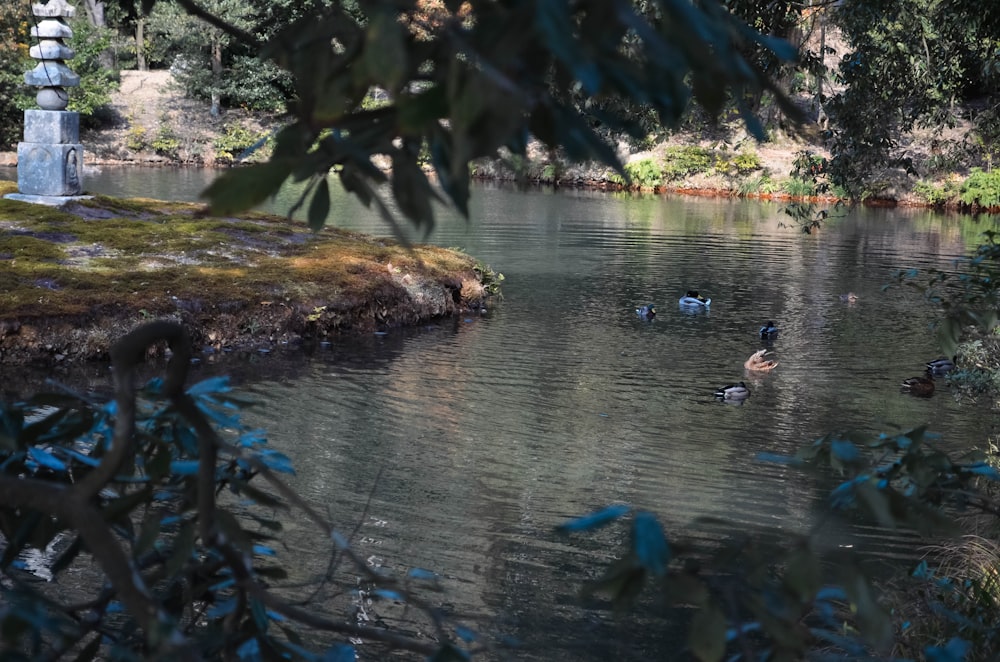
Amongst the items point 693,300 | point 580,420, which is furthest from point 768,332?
point 580,420

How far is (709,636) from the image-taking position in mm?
1588

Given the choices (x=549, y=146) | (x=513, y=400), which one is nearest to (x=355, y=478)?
(x=513, y=400)

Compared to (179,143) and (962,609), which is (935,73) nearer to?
(962,609)

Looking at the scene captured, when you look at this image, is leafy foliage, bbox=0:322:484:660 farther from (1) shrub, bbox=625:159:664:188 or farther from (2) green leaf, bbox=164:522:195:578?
(1) shrub, bbox=625:159:664:188

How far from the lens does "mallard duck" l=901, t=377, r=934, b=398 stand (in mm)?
11844

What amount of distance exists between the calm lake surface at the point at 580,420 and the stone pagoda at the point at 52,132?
5.92 meters

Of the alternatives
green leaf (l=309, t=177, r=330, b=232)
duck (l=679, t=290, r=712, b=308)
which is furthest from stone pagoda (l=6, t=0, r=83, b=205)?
green leaf (l=309, t=177, r=330, b=232)

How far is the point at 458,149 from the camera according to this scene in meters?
1.25

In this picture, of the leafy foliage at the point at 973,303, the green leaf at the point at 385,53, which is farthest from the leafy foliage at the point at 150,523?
the leafy foliage at the point at 973,303

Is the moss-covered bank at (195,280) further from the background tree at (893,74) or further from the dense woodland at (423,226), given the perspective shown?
the dense woodland at (423,226)

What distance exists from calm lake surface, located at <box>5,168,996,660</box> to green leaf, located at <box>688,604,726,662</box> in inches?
14.8

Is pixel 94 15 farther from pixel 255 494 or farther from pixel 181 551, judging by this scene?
pixel 181 551

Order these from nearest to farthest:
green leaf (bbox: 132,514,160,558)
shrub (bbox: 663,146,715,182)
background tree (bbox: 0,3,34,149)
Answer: green leaf (bbox: 132,514,160,558) < background tree (bbox: 0,3,34,149) < shrub (bbox: 663,146,715,182)

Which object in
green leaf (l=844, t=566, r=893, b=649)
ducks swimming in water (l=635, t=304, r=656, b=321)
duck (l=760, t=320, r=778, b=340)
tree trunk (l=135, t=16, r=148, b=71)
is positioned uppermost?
tree trunk (l=135, t=16, r=148, b=71)
